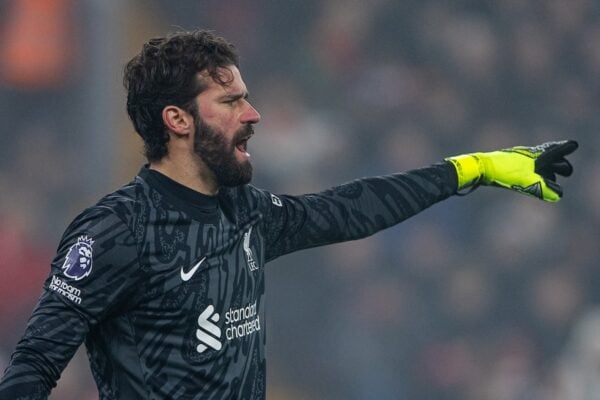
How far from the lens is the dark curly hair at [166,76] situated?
255 centimetres

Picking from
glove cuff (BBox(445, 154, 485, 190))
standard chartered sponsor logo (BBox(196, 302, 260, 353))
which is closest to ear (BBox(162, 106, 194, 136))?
standard chartered sponsor logo (BBox(196, 302, 260, 353))

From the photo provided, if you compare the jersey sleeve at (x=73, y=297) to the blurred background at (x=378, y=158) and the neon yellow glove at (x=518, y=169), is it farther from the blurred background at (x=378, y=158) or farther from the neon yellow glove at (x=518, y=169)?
the blurred background at (x=378, y=158)

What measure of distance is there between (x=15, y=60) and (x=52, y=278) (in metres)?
2.52

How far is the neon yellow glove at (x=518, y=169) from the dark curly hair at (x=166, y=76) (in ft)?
2.69

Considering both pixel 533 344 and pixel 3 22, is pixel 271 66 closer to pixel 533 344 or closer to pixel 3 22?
pixel 3 22

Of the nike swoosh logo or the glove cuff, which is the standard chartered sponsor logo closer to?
the nike swoosh logo

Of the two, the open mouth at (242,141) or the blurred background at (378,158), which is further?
the blurred background at (378,158)

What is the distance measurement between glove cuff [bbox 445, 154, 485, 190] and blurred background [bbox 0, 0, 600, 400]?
6.63ft

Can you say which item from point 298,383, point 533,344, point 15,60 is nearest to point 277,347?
point 298,383

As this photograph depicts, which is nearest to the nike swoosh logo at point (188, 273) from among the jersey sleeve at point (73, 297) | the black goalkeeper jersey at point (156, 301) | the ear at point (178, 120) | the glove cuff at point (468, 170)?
the black goalkeeper jersey at point (156, 301)

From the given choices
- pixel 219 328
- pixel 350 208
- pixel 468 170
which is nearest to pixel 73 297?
pixel 219 328

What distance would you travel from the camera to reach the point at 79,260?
7.49 feet

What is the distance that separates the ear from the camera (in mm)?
2559

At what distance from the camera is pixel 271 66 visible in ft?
16.5
